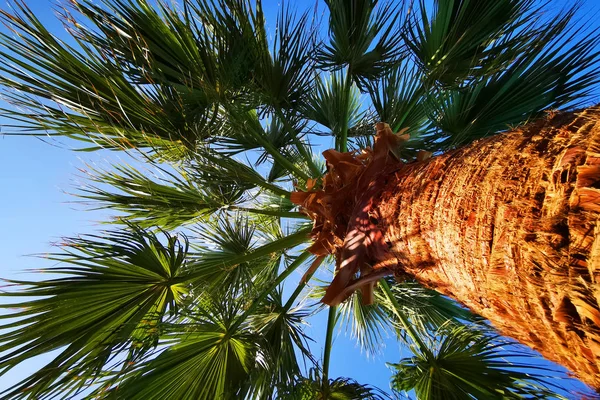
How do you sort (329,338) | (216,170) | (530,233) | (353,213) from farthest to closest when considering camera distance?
1. (329,338)
2. (216,170)
3. (353,213)
4. (530,233)

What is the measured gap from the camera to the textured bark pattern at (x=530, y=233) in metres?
0.76

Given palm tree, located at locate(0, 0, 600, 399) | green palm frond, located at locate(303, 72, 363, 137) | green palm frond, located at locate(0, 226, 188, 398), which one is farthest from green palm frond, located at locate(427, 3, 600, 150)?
green palm frond, located at locate(0, 226, 188, 398)

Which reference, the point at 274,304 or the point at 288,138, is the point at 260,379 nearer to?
the point at 274,304

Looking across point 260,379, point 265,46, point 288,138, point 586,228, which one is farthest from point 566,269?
point 288,138

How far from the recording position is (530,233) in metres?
0.85

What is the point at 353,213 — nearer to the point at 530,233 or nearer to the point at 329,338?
the point at 530,233

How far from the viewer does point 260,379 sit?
8.23ft

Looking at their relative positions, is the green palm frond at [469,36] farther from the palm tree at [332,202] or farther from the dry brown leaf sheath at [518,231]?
the dry brown leaf sheath at [518,231]

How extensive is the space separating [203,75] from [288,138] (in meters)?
1.61

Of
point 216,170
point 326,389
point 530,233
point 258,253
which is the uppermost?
point 216,170

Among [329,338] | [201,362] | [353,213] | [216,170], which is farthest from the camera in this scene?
[329,338]

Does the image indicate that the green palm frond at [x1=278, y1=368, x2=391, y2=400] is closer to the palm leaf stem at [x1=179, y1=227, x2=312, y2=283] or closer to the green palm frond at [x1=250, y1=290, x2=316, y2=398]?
the green palm frond at [x1=250, y1=290, x2=316, y2=398]

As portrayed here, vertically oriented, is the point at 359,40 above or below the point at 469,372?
above

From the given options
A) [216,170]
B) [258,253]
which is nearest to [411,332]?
[258,253]
